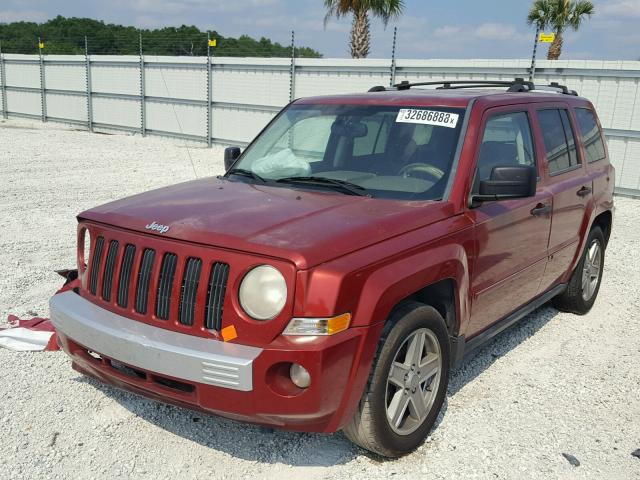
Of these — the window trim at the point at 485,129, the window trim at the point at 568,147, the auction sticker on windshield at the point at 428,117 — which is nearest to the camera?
the window trim at the point at 485,129

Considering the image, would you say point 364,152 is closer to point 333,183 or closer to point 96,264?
point 333,183

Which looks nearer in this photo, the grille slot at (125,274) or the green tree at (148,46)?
the grille slot at (125,274)

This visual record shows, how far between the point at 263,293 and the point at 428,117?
1781mm

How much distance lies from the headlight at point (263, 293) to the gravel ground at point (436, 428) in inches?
32.7

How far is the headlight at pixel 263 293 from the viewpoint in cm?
276

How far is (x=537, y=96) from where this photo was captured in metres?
4.73

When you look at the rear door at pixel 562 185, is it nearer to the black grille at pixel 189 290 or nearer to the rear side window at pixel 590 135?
the rear side window at pixel 590 135

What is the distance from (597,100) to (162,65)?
13.9m

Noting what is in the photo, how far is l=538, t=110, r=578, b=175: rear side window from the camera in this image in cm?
464

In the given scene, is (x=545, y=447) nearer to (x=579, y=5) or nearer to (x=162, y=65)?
(x=162, y=65)

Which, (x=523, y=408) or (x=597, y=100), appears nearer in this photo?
(x=523, y=408)

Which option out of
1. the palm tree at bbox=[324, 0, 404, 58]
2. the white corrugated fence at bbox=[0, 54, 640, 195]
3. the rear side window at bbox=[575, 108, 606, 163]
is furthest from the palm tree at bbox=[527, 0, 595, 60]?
the rear side window at bbox=[575, 108, 606, 163]

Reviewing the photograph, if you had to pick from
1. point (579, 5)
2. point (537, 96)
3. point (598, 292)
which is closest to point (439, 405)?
point (537, 96)

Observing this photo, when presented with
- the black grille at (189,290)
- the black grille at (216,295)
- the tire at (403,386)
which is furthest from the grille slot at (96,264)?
the tire at (403,386)
